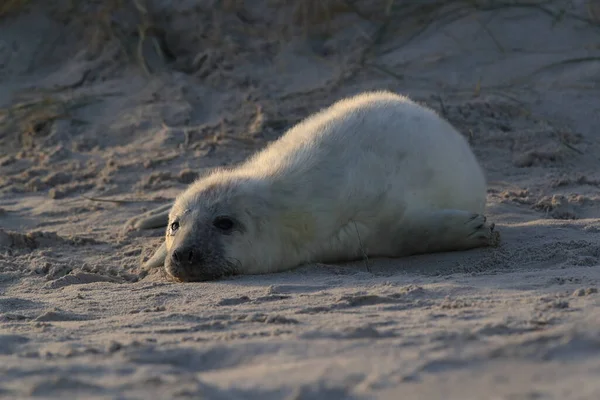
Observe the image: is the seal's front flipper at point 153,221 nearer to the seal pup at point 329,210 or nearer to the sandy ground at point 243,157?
the sandy ground at point 243,157

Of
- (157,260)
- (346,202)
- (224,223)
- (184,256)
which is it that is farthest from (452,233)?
(157,260)

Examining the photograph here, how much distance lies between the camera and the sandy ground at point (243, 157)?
2.48m

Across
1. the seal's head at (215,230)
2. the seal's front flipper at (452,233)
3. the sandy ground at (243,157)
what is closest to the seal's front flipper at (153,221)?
the sandy ground at (243,157)

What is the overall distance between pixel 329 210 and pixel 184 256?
68 centimetres

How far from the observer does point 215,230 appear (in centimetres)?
454

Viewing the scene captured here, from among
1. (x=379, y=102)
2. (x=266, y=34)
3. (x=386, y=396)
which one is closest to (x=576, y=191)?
(x=379, y=102)

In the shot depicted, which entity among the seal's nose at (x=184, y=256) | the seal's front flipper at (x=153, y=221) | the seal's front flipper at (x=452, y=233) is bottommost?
the seal's front flipper at (x=452, y=233)

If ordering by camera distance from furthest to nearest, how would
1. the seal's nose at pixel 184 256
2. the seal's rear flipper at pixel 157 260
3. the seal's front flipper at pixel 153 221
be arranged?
1. the seal's front flipper at pixel 153 221
2. the seal's rear flipper at pixel 157 260
3. the seal's nose at pixel 184 256

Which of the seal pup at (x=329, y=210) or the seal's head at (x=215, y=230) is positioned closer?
the seal's head at (x=215, y=230)

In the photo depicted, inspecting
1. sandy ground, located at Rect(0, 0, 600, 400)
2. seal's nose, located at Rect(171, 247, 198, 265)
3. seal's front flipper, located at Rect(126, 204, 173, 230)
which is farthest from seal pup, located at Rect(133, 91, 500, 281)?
seal's front flipper, located at Rect(126, 204, 173, 230)

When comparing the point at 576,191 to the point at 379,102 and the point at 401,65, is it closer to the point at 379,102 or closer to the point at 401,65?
the point at 379,102

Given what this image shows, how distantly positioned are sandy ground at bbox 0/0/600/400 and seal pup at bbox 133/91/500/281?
13cm

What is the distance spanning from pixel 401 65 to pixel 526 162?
1.61 m

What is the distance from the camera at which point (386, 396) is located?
2215 mm
